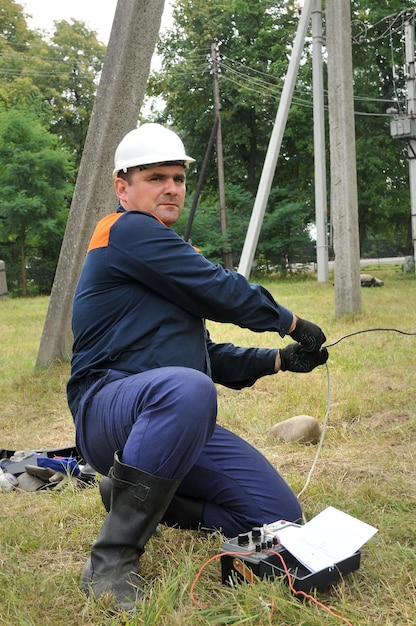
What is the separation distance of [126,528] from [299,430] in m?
2.15

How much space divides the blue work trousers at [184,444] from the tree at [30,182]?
2204 cm

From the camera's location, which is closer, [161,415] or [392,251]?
[161,415]

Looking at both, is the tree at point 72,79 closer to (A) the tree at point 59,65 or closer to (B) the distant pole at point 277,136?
(A) the tree at point 59,65

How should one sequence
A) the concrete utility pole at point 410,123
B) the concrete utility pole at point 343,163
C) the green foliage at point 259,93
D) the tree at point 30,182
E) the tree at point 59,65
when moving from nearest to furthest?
the concrete utility pole at point 343,163 < the concrete utility pole at point 410,123 < the tree at point 30,182 < the green foliage at point 259,93 < the tree at point 59,65

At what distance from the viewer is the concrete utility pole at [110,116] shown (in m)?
6.69

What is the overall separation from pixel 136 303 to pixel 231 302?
0.35 m

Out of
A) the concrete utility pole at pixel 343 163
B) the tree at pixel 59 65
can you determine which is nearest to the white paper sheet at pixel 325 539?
the concrete utility pole at pixel 343 163

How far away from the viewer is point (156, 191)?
2969 mm

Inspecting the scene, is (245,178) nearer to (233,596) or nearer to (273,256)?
(273,256)

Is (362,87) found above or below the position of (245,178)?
above

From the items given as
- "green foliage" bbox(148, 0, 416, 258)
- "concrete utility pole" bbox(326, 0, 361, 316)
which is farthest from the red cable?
"green foliage" bbox(148, 0, 416, 258)

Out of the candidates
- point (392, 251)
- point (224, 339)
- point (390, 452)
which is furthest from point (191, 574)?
point (392, 251)

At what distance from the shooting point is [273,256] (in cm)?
3000

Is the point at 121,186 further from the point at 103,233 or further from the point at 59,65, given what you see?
the point at 59,65
